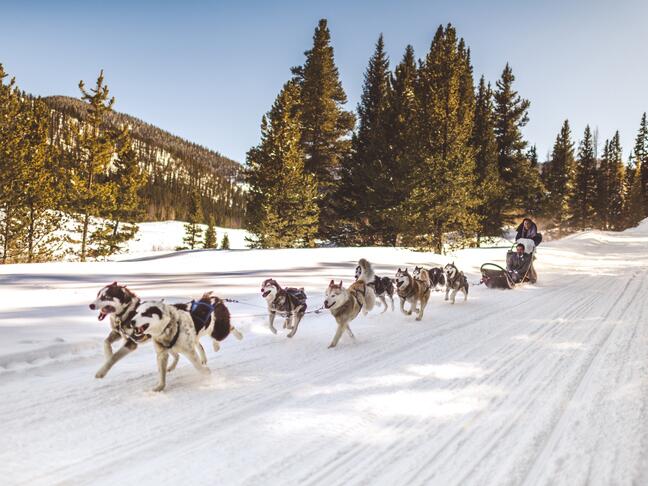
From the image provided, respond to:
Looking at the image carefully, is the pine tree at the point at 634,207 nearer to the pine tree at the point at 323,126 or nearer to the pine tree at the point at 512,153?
the pine tree at the point at 512,153

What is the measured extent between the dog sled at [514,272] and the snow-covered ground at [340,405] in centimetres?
380

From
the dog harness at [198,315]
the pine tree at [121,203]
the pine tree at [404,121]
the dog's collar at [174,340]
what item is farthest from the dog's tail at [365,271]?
the pine tree at [121,203]

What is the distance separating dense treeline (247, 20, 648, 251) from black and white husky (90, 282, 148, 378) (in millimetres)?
15843

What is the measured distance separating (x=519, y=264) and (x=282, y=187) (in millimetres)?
13649

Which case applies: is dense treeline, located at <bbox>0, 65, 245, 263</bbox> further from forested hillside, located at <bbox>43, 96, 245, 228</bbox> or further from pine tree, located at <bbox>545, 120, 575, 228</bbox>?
Result: forested hillside, located at <bbox>43, 96, 245, 228</bbox>

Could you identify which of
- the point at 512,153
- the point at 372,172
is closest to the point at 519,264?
the point at 372,172

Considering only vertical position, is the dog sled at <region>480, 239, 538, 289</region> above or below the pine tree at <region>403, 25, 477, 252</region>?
below

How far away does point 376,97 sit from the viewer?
91.1 feet

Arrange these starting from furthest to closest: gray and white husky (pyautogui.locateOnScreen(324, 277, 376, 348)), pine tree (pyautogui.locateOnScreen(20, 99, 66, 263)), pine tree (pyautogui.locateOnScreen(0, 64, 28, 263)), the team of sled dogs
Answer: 1. pine tree (pyautogui.locateOnScreen(20, 99, 66, 263))
2. pine tree (pyautogui.locateOnScreen(0, 64, 28, 263))
3. gray and white husky (pyautogui.locateOnScreen(324, 277, 376, 348))
4. the team of sled dogs

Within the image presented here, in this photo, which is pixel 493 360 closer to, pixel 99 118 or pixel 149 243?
pixel 99 118

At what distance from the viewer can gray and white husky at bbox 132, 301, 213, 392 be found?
144 inches

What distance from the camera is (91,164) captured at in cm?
2347

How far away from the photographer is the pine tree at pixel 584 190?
55938 mm

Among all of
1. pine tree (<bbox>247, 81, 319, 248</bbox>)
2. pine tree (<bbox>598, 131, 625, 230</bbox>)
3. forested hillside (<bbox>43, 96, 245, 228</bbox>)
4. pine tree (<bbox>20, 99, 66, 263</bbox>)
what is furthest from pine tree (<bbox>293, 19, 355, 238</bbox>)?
forested hillside (<bbox>43, 96, 245, 228</bbox>)
